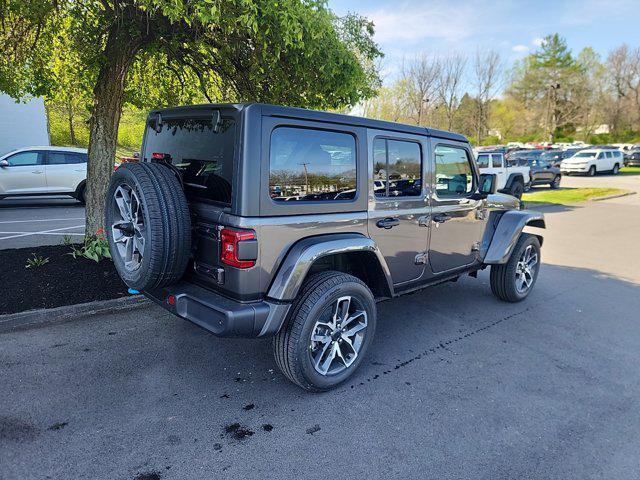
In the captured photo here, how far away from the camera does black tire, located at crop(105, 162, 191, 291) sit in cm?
272

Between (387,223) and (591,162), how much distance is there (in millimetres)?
30251

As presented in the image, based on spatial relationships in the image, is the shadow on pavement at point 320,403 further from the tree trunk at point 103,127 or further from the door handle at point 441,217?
the tree trunk at point 103,127

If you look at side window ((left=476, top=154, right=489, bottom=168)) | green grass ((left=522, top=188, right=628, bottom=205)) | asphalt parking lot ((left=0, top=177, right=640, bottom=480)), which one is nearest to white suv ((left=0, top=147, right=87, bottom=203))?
asphalt parking lot ((left=0, top=177, right=640, bottom=480))

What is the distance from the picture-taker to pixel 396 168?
3576mm

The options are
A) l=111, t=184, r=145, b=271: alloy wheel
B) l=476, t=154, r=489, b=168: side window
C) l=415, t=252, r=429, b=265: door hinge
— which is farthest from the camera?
l=476, t=154, r=489, b=168: side window

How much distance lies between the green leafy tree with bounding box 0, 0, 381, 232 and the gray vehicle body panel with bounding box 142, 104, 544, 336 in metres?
1.42

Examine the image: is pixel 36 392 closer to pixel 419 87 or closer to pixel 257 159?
pixel 257 159

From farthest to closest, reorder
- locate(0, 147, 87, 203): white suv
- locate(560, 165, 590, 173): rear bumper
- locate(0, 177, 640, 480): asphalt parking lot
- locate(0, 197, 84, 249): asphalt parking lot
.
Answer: locate(560, 165, 590, 173): rear bumper
locate(0, 147, 87, 203): white suv
locate(0, 197, 84, 249): asphalt parking lot
locate(0, 177, 640, 480): asphalt parking lot

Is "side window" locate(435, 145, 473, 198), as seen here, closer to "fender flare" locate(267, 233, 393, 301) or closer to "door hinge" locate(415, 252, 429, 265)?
"door hinge" locate(415, 252, 429, 265)

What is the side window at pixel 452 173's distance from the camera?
4.03 m

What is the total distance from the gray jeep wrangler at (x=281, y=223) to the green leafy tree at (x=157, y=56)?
1386mm

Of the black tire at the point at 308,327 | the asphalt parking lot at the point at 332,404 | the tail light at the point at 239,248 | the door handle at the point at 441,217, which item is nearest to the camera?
the asphalt parking lot at the point at 332,404

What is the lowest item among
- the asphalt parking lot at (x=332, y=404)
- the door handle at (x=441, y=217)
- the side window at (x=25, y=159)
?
the asphalt parking lot at (x=332, y=404)

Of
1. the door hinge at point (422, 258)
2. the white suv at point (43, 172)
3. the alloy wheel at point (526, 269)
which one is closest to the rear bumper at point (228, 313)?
the door hinge at point (422, 258)
